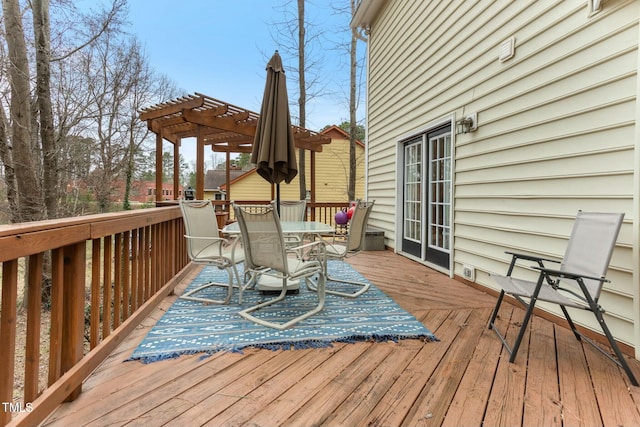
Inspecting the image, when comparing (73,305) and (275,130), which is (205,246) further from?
(73,305)

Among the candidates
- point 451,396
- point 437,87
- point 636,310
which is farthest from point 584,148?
point 437,87

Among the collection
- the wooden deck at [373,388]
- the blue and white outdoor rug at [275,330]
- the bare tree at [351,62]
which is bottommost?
the wooden deck at [373,388]

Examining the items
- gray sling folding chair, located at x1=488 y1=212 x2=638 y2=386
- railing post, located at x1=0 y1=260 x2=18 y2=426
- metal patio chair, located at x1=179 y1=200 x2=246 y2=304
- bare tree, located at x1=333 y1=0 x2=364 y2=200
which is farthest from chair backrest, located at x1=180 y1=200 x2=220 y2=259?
bare tree, located at x1=333 y1=0 x2=364 y2=200

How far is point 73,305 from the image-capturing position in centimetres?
162

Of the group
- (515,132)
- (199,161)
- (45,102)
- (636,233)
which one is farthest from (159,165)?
(636,233)

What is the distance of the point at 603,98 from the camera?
2.24 metres

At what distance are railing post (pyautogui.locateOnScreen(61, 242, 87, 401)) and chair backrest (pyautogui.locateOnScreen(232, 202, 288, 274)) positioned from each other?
3.61 ft

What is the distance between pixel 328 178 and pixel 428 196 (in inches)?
458

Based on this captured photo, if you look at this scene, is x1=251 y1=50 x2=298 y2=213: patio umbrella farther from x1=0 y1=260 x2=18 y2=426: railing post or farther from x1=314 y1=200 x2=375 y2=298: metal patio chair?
x1=0 y1=260 x2=18 y2=426: railing post

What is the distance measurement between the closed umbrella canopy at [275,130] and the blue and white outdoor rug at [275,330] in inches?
58.1

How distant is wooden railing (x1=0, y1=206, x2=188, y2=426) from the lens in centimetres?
118

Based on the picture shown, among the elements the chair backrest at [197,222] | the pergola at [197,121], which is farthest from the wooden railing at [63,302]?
the pergola at [197,121]

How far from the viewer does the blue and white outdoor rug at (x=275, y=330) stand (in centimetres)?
211

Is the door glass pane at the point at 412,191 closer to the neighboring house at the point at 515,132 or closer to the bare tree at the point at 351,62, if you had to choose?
the neighboring house at the point at 515,132
